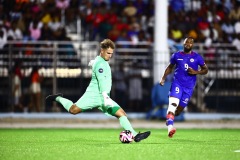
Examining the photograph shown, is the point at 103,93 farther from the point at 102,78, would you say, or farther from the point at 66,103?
the point at 66,103

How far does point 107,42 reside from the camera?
13805mm

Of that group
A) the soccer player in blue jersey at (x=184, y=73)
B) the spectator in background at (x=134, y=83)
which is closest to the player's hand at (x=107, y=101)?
the soccer player in blue jersey at (x=184, y=73)

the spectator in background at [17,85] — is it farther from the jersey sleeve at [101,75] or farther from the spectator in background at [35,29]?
the jersey sleeve at [101,75]

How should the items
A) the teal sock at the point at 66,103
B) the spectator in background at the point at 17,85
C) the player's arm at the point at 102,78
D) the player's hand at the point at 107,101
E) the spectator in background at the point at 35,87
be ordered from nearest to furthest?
the player's hand at the point at 107,101, the player's arm at the point at 102,78, the teal sock at the point at 66,103, the spectator in background at the point at 35,87, the spectator in background at the point at 17,85

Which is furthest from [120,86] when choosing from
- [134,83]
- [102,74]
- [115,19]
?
[102,74]

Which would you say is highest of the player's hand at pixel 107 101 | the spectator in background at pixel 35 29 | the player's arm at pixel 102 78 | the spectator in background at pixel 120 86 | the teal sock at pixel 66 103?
the spectator in background at pixel 35 29

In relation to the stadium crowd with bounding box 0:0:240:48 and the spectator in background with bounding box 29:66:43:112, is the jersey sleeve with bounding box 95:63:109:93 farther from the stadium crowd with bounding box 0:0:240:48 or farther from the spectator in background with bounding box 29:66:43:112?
the stadium crowd with bounding box 0:0:240:48

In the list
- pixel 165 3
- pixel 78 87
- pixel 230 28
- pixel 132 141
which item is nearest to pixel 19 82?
pixel 78 87

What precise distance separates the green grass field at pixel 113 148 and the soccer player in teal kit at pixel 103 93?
51 centimetres

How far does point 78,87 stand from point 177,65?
8.99 meters

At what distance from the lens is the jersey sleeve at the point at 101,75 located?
13.6 m

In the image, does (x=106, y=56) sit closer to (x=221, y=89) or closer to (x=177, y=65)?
(x=177, y=65)

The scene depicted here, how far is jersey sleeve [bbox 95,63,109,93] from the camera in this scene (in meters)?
13.6

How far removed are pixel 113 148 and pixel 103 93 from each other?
1086 mm
